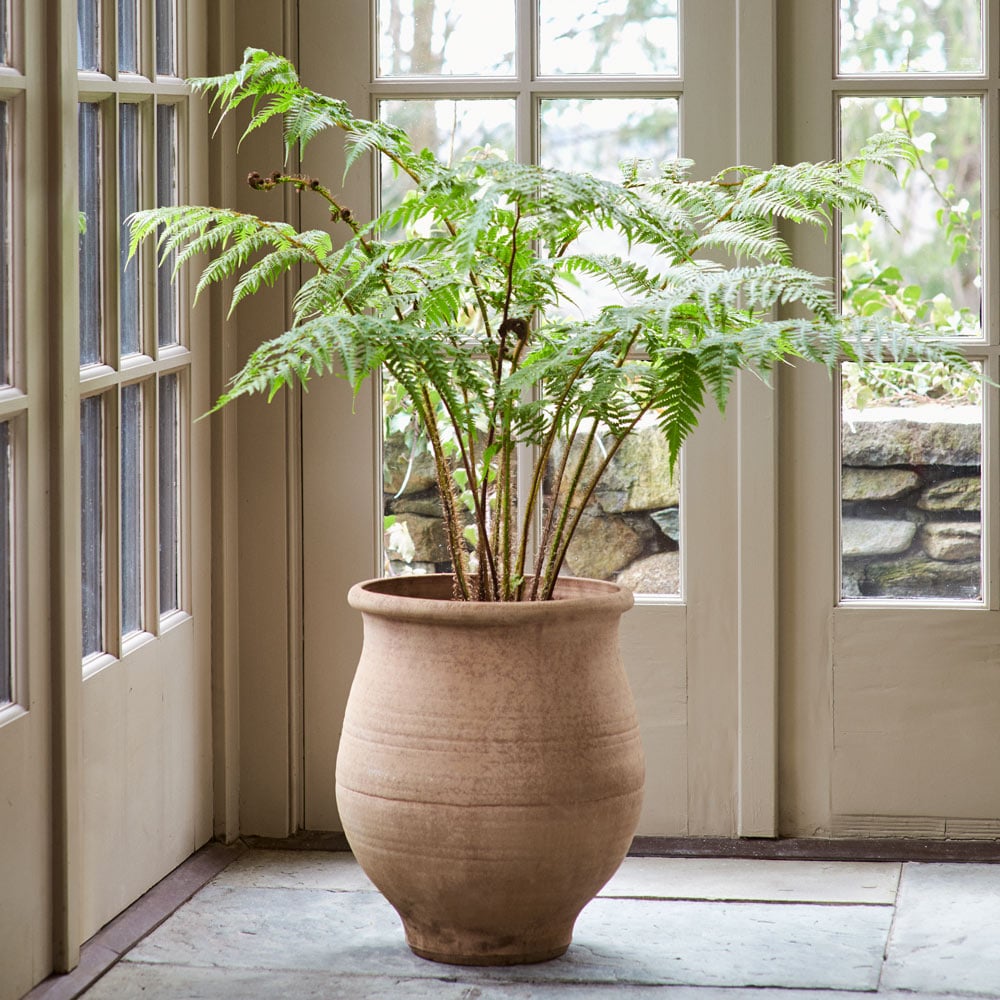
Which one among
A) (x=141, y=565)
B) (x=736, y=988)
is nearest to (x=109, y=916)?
(x=141, y=565)

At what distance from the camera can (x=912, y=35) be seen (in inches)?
101

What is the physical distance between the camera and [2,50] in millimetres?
1879

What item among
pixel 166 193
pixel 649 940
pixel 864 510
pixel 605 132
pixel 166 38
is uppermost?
pixel 166 38

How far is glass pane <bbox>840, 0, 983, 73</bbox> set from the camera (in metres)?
2.54

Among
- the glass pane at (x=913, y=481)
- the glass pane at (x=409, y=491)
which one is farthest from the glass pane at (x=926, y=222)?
the glass pane at (x=409, y=491)

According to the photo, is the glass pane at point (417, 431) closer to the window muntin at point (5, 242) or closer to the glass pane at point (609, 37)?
the glass pane at point (609, 37)

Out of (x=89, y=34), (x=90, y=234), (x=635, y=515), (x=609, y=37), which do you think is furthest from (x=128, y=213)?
(x=635, y=515)

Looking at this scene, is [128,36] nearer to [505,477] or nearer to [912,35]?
[505,477]

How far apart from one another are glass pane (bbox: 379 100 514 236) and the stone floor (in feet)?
4.02

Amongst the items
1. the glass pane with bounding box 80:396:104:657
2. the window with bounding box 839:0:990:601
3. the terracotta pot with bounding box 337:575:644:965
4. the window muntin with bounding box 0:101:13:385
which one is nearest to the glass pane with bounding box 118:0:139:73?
the window muntin with bounding box 0:101:13:385

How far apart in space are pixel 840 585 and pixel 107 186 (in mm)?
1367

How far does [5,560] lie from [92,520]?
0.94ft

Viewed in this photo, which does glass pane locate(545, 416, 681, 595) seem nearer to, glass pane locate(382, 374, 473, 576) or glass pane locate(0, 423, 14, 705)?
glass pane locate(382, 374, 473, 576)

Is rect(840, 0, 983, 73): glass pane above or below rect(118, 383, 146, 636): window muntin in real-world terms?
above
